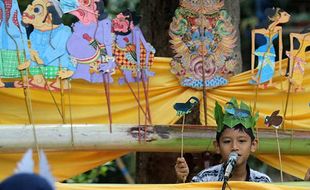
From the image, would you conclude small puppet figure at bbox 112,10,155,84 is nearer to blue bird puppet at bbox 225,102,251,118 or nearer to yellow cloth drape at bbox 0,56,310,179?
yellow cloth drape at bbox 0,56,310,179

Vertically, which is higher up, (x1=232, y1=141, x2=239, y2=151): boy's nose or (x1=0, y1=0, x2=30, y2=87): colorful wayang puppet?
(x1=0, y1=0, x2=30, y2=87): colorful wayang puppet

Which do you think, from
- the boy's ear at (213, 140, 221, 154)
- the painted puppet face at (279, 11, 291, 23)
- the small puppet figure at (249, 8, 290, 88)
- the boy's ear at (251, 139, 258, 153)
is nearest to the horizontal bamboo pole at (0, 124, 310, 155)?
the boy's ear at (213, 140, 221, 154)

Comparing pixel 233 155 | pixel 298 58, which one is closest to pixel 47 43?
pixel 233 155

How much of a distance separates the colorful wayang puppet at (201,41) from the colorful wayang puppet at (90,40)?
17.0 inches

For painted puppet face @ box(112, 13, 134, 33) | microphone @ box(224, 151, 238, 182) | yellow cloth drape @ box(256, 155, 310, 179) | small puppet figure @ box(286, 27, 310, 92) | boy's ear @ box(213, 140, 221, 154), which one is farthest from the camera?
yellow cloth drape @ box(256, 155, 310, 179)

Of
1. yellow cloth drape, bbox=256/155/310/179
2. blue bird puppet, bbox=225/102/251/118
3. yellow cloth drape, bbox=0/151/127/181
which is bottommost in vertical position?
yellow cloth drape, bbox=256/155/310/179

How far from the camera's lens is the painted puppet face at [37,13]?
189 inches

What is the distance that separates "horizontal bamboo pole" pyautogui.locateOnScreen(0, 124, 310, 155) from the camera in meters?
4.90

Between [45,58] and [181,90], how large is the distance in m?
0.89

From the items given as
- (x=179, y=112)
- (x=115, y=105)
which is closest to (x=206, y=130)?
(x=179, y=112)

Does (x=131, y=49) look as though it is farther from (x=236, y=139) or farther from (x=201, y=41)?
(x=236, y=139)

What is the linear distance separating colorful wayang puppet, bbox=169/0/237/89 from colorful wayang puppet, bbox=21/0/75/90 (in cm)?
67

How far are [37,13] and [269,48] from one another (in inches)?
54.5

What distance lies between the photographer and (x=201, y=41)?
5156 mm
